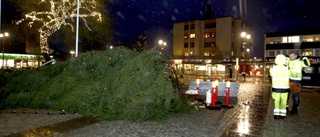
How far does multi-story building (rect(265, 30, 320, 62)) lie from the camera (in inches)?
2085

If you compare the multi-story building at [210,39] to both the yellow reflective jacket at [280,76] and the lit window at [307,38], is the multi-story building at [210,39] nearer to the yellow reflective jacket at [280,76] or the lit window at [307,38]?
the lit window at [307,38]

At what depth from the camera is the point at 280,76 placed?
313 inches

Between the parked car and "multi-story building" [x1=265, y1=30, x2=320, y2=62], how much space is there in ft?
103

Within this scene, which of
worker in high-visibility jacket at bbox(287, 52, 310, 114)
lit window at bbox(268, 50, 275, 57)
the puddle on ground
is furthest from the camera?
lit window at bbox(268, 50, 275, 57)

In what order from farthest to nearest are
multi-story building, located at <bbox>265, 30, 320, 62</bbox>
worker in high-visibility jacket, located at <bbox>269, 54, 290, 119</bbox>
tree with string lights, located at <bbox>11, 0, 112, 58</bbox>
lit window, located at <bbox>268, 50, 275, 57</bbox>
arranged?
1. lit window, located at <bbox>268, 50, 275, 57</bbox>
2. multi-story building, located at <bbox>265, 30, 320, 62</bbox>
3. tree with string lights, located at <bbox>11, 0, 112, 58</bbox>
4. worker in high-visibility jacket, located at <bbox>269, 54, 290, 119</bbox>

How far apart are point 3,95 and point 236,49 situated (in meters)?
66.0

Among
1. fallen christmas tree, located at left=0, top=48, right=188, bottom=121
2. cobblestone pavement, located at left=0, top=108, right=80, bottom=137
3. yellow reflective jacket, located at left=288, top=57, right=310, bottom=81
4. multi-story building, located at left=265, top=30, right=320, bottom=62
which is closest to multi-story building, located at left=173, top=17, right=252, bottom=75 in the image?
multi-story building, located at left=265, top=30, right=320, bottom=62

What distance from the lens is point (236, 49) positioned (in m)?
69.7

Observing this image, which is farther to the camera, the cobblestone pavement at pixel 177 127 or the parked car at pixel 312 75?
the parked car at pixel 312 75

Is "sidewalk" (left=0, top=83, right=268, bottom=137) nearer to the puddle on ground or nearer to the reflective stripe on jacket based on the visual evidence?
the puddle on ground

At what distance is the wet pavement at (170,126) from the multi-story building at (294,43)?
49.7 m

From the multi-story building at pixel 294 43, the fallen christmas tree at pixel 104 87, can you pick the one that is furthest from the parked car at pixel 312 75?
the multi-story building at pixel 294 43

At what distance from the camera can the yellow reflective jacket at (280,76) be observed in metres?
7.90

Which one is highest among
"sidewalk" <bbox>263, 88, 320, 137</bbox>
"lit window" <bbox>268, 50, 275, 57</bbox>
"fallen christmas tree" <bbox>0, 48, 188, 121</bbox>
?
"lit window" <bbox>268, 50, 275, 57</bbox>
